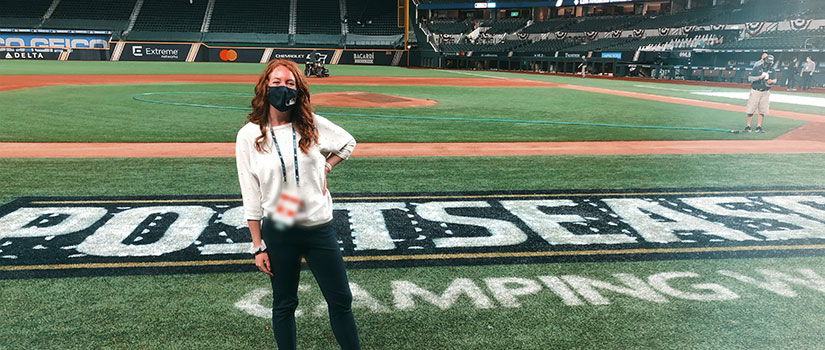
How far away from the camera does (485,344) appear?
12.4 feet

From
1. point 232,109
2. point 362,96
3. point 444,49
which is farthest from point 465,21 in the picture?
point 232,109

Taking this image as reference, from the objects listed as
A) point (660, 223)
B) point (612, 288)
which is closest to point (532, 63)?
point (660, 223)

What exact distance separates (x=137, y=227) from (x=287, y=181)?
3806mm

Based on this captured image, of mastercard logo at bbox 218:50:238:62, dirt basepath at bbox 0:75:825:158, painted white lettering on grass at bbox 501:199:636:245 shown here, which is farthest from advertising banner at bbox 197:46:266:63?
painted white lettering on grass at bbox 501:199:636:245

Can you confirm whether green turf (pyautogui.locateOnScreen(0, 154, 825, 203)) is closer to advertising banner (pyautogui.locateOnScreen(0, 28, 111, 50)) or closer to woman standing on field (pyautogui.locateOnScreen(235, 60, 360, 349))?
woman standing on field (pyautogui.locateOnScreen(235, 60, 360, 349))

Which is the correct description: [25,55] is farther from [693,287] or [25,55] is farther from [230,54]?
[693,287]

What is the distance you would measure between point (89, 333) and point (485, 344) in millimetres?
2580

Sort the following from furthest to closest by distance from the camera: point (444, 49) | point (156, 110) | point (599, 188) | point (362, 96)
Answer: point (444, 49) < point (362, 96) < point (156, 110) < point (599, 188)

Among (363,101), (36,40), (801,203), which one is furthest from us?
(36,40)

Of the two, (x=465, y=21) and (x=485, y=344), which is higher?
(x=465, y=21)

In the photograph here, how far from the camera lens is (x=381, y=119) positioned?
50.7 feet

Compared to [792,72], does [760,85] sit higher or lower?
higher

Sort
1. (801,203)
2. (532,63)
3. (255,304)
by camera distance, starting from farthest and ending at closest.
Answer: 1. (532,63)
2. (801,203)
3. (255,304)

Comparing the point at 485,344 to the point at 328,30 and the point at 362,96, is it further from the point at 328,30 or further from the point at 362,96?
the point at 328,30
